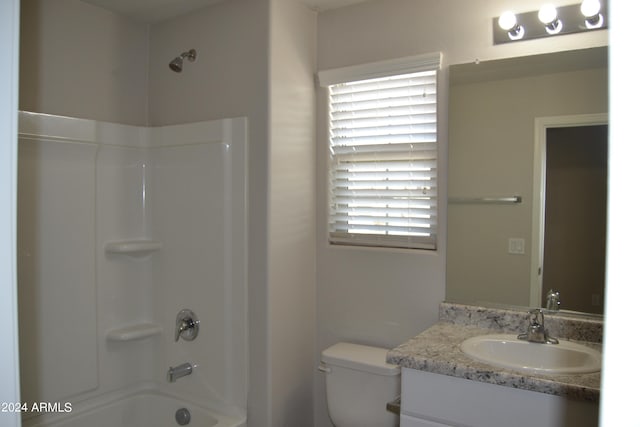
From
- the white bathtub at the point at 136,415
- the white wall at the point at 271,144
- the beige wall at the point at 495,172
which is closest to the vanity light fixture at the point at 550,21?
the beige wall at the point at 495,172

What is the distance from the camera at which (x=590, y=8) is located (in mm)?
1816

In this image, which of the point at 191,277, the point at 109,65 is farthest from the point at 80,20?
the point at 191,277

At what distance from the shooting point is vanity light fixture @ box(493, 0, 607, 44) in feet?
5.98

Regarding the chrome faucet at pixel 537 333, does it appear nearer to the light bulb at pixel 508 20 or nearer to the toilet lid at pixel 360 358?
the toilet lid at pixel 360 358

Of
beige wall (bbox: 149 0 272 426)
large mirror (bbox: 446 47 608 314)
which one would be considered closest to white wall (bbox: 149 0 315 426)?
beige wall (bbox: 149 0 272 426)

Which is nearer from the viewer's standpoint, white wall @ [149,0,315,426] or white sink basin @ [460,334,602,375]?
white sink basin @ [460,334,602,375]

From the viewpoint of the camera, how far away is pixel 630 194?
50cm

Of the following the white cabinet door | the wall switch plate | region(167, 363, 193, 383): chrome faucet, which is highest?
the wall switch plate

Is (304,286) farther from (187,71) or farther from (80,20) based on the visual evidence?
(80,20)

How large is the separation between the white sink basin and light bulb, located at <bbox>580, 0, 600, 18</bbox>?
1.28 metres

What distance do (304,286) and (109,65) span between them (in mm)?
1564

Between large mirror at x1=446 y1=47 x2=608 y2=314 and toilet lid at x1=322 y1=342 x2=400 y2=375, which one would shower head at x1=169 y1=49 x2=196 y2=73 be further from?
toilet lid at x1=322 y1=342 x2=400 y2=375

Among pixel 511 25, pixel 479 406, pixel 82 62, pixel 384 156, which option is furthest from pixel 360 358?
pixel 82 62

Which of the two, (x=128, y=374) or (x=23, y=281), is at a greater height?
(x=23, y=281)
